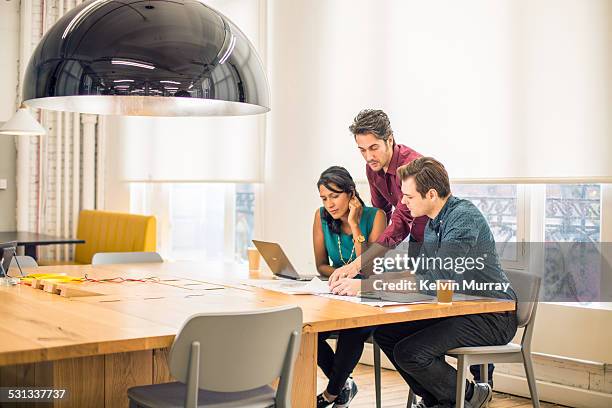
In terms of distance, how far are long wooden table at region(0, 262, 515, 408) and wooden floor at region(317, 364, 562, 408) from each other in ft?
4.69

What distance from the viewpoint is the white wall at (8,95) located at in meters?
7.42

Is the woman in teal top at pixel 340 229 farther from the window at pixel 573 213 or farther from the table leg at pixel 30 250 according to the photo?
the table leg at pixel 30 250

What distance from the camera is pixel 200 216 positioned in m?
7.32

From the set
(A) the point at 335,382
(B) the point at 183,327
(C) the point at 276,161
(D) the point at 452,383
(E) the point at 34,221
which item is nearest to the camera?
(B) the point at 183,327

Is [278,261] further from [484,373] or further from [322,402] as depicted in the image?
[484,373]

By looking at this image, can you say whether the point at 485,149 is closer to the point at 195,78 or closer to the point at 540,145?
the point at 540,145

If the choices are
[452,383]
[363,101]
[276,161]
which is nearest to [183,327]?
[452,383]

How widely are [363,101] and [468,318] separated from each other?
96.8 inches

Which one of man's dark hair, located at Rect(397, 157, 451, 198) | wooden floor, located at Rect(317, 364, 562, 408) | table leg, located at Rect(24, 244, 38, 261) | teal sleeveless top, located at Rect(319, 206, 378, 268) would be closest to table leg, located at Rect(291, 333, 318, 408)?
man's dark hair, located at Rect(397, 157, 451, 198)

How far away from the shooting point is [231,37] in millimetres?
2938

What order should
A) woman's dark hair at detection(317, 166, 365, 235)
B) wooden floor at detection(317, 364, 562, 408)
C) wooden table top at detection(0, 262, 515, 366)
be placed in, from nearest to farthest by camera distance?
wooden table top at detection(0, 262, 515, 366) → woman's dark hair at detection(317, 166, 365, 235) → wooden floor at detection(317, 364, 562, 408)

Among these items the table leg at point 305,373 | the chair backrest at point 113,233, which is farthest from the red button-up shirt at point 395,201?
the chair backrest at point 113,233

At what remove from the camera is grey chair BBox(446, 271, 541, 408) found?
3279mm

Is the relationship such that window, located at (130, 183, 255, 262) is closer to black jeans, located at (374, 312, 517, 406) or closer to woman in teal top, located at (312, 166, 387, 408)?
woman in teal top, located at (312, 166, 387, 408)
